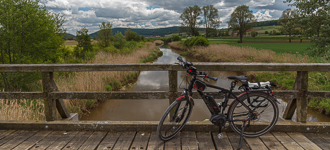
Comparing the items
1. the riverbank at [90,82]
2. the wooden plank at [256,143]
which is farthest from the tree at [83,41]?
the wooden plank at [256,143]

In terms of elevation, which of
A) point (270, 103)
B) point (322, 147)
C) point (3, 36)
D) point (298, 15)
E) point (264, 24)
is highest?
point (264, 24)

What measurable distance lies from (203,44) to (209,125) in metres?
29.7

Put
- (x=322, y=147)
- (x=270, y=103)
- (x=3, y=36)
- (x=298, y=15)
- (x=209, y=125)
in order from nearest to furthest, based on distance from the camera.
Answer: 1. (x=322, y=147)
2. (x=270, y=103)
3. (x=209, y=125)
4. (x=3, y=36)
5. (x=298, y=15)

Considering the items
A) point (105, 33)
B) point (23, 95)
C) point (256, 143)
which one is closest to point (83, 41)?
point (105, 33)

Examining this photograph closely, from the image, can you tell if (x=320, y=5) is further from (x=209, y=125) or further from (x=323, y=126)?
(x=209, y=125)

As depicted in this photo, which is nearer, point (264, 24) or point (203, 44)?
point (203, 44)

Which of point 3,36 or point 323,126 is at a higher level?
point 3,36

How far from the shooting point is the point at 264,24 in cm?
11900

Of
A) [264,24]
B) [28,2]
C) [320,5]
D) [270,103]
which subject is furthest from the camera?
[264,24]

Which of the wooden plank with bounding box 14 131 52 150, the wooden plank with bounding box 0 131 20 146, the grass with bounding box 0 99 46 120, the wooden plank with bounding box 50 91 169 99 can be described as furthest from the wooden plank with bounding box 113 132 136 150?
the grass with bounding box 0 99 46 120

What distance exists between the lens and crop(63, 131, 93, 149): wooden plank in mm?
2986

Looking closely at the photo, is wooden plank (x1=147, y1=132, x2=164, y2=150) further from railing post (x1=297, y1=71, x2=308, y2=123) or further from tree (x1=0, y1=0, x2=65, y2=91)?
tree (x1=0, y1=0, x2=65, y2=91)

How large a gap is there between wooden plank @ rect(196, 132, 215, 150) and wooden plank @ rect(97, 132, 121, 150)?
4.14ft

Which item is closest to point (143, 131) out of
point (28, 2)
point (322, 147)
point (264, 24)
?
point (322, 147)
